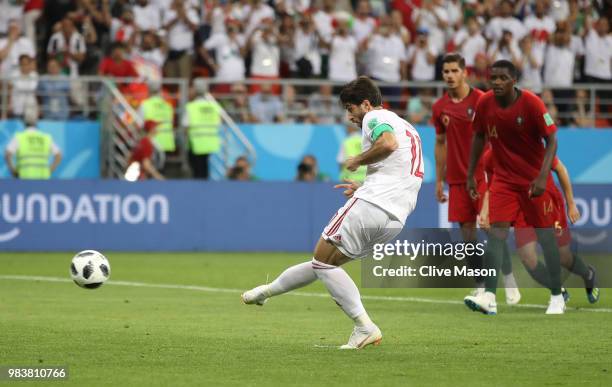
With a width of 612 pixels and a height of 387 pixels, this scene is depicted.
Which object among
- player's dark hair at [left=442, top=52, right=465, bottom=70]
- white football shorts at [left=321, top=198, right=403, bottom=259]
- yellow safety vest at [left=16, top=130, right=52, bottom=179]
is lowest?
yellow safety vest at [left=16, top=130, right=52, bottom=179]

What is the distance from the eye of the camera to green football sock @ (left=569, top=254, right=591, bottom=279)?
13219 mm

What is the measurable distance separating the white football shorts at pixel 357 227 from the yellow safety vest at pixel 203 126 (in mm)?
14108

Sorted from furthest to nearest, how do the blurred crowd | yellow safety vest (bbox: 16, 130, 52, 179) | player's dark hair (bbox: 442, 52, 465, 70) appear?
the blurred crowd
yellow safety vest (bbox: 16, 130, 52, 179)
player's dark hair (bbox: 442, 52, 465, 70)

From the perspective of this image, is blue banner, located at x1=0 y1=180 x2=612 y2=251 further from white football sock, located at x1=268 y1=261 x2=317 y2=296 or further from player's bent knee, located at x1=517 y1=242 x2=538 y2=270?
white football sock, located at x1=268 y1=261 x2=317 y2=296

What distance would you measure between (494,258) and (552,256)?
571 millimetres

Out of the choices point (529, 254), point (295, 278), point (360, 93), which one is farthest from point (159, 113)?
point (360, 93)

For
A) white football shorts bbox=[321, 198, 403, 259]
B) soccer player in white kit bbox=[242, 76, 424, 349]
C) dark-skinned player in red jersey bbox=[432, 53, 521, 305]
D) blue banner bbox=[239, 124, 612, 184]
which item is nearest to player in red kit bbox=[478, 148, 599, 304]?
dark-skinned player in red jersey bbox=[432, 53, 521, 305]

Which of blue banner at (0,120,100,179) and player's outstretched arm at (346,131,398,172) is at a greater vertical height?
player's outstretched arm at (346,131,398,172)

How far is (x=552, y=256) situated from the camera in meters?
12.6

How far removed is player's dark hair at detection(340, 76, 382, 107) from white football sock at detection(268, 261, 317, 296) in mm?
1298

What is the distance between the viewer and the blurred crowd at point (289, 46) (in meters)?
24.1

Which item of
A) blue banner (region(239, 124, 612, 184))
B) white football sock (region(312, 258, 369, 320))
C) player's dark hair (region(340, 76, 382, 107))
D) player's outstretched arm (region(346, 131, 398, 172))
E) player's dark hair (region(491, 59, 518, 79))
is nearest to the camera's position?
player's outstretched arm (region(346, 131, 398, 172))

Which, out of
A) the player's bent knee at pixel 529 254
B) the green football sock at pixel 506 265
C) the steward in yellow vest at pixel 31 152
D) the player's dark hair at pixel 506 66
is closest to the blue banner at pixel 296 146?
the steward in yellow vest at pixel 31 152

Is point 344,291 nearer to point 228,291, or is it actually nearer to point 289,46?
point 228,291
